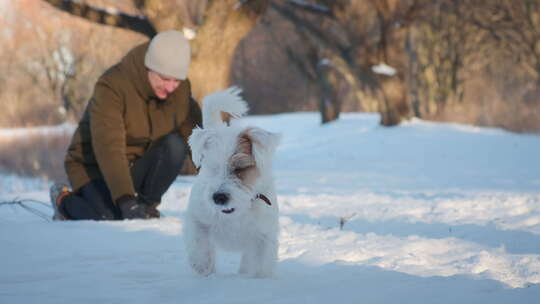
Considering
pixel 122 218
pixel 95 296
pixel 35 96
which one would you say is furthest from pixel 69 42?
pixel 95 296

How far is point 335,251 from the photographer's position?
140 inches

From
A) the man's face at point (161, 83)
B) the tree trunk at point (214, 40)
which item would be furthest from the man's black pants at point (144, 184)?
the tree trunk at point (214, 40)

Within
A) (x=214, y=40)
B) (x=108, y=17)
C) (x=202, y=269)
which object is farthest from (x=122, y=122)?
(x=108, y=17)

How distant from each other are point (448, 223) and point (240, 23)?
493 cm

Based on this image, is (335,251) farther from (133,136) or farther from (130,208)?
(133,136)

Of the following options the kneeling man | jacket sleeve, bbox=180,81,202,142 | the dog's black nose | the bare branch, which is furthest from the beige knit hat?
the bare branch

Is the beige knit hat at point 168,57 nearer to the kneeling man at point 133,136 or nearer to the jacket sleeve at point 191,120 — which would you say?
the kneeling man at point 133,136

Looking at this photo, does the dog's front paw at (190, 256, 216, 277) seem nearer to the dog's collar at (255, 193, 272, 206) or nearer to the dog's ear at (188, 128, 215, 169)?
the dog's collar at (255, 193, 272, 206)

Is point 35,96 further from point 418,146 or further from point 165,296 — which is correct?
point 165,296

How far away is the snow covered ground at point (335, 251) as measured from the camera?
97.5 inches

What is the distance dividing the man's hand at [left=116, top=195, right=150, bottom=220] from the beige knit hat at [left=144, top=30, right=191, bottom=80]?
106cm

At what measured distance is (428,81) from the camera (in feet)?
79.2

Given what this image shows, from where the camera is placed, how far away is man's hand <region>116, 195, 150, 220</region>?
4086 millimetres

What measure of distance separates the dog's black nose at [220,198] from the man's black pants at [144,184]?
1.98 metres
